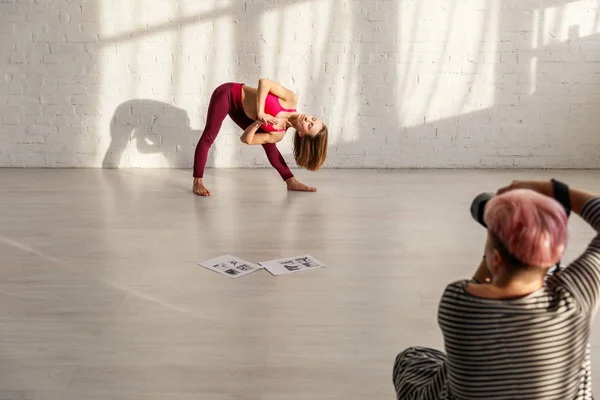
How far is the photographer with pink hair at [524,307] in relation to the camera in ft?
4.88

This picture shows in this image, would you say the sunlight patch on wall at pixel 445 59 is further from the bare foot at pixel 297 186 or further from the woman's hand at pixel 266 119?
the woman's hand at pixel 266 119

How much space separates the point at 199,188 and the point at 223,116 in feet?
1.85

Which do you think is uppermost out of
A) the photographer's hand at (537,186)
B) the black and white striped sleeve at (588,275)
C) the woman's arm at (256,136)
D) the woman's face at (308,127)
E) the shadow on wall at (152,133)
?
the photographer's hand at (537,186)

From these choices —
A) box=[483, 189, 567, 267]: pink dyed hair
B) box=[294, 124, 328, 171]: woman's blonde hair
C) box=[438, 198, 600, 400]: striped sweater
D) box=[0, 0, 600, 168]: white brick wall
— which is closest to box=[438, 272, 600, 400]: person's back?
box=[438, 198, 600, 400]: striped sweater

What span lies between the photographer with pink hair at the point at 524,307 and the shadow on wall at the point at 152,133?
5.07 meters

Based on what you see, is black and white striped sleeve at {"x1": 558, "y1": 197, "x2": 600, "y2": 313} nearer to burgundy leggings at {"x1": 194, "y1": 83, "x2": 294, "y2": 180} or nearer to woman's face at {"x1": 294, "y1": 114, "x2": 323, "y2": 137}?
woman's face at {"x1": 294, "y1": 114, "x2": 323, "y2": 137}

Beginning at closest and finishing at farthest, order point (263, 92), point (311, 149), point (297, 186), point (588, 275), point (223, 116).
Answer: point (588, 275) → point (311, 149) → point (263, 92) → point (223, 116) → point (297, 186)

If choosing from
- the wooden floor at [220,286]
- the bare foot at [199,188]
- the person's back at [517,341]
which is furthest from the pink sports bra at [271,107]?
the person's back at [517,341]

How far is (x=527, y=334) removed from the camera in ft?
5.04

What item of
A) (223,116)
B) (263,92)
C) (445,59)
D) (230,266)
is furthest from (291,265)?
(445,59)

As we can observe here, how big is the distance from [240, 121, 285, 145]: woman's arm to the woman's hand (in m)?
0.03

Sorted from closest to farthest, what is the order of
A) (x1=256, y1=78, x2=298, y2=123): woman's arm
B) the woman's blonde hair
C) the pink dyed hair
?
the pink dyed hair, the woman's blonde hair, (x1=256, y1=78, x2=298, y2=123): woman's arm

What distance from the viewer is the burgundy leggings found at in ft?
17.7

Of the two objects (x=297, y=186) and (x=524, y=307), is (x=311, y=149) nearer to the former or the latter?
(x=297, y=186)
